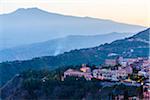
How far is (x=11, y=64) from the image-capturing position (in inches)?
167

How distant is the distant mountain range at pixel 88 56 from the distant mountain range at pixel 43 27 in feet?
0.64

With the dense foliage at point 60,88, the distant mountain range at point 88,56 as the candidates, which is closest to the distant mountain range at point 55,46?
the distant mountain range at point 88,56

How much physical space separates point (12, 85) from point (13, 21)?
68 cm

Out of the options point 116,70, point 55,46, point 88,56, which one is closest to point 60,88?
point 55,46

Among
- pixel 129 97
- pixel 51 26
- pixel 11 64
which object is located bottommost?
pixel 129 97

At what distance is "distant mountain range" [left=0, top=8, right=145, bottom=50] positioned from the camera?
4178 mm

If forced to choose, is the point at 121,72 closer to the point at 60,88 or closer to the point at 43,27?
the point at 60,88

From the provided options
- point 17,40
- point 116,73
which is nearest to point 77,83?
point 116,73

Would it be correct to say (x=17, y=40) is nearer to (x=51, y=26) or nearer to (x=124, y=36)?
(x=51, y=26)

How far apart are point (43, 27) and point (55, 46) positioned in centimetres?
24

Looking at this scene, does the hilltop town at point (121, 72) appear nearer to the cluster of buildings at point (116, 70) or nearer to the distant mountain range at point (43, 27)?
the cluster of buildings at point (116, 70)

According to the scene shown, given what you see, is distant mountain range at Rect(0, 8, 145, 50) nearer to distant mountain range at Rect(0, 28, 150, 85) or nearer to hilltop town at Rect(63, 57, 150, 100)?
distant mountain range at Rect(0, 28, 150, 85)

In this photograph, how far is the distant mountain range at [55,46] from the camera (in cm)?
427

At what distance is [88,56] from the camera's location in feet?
15.3
